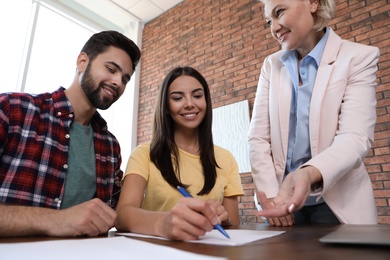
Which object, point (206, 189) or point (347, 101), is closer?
point (347, 101)

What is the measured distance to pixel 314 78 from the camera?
45.1 inches

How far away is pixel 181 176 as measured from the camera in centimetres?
128

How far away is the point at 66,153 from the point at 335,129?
105 centimetres

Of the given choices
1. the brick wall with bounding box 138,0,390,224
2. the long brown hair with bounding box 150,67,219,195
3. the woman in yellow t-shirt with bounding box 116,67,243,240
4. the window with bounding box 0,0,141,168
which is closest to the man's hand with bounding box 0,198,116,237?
the woman in yellow t-shirt with bounding box 116,67,243,240

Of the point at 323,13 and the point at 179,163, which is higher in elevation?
the point at 323,13

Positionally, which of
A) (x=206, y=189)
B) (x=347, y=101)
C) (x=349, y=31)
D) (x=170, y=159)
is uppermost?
(x=349, y=31)

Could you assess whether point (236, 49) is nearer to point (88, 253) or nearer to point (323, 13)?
point (323, 13)

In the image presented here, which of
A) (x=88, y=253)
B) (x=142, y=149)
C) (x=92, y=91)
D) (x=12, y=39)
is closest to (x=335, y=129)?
(x=142, y=149)

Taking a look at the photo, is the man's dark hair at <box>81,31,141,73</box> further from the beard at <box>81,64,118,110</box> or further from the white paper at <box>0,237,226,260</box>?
the white paper at <box>0,237,226,260</box>

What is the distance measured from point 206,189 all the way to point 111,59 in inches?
31.5

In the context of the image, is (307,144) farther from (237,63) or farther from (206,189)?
(237,63)

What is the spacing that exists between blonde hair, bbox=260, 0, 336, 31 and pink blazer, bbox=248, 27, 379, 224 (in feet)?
0.27

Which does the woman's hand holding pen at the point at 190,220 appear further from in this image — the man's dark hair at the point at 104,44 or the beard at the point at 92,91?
the man's dark hair at the point at 104,44

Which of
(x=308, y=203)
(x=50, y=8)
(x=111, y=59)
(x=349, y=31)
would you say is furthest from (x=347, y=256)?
(x=50, y=8)
